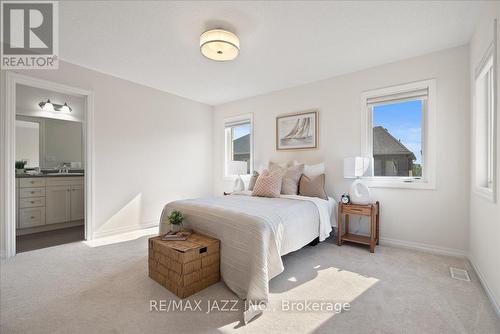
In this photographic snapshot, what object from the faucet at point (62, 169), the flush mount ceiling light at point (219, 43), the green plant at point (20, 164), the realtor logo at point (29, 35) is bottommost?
the faucet at point (62, 169)

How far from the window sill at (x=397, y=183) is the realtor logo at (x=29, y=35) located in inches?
160

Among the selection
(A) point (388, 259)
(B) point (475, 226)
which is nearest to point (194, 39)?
(A) point (388, 259)

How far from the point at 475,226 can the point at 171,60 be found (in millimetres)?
4064

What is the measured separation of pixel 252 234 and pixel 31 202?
4.05 metres

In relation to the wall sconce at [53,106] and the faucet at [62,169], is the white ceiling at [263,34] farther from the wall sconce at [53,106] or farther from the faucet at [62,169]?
the faucet at [62,169]

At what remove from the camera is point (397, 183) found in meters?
3.14

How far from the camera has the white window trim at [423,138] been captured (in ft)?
9.57

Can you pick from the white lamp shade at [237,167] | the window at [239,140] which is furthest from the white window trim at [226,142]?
the white lamp shade at [237,167]

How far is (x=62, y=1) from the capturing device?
2.07 m

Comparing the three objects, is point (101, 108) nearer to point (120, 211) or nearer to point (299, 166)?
point (120, 211)

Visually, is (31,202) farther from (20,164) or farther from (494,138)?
(494,138)

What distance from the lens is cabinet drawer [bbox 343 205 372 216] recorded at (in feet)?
9.78

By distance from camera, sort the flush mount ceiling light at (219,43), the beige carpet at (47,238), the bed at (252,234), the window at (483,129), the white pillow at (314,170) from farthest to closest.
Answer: the white pillow at (314,170)
the beige carpet at (47,238)
the flush mount ceiling light at (219,43)
the window at (483,129)
the bed at (252,234)

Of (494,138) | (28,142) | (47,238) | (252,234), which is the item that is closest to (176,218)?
(252,234)
